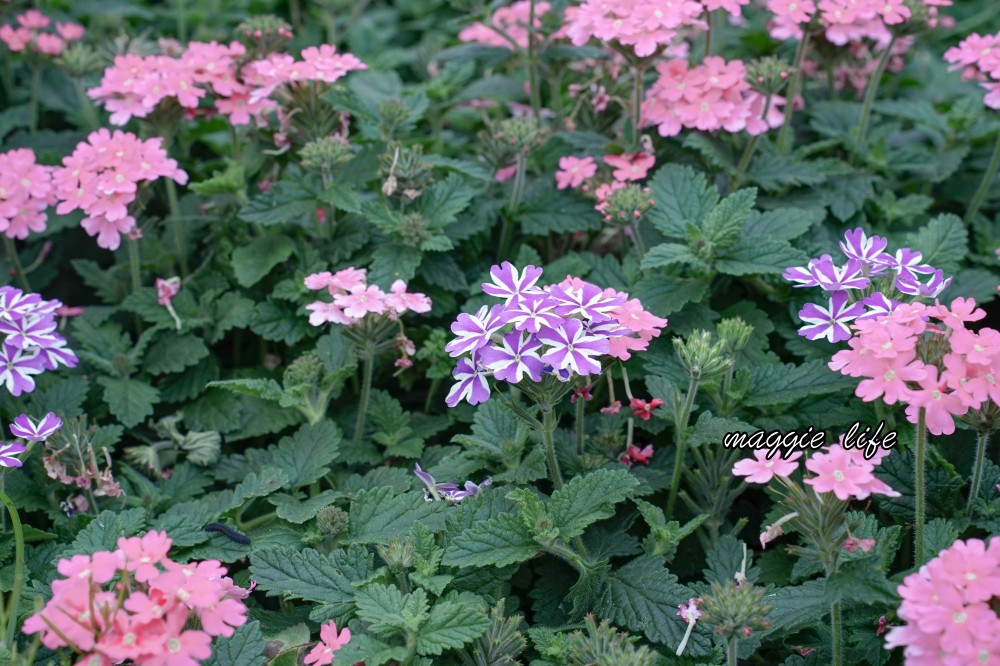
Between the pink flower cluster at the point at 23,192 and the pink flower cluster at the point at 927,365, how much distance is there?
2375 mm

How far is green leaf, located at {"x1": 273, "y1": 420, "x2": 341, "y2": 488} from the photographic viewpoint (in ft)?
8.55

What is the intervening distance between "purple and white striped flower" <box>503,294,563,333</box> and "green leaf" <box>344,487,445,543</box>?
1.83 feet

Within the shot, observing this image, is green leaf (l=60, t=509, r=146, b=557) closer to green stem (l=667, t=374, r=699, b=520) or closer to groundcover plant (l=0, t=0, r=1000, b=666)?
groundcover plant (l=0, t=0, r=1000, b=666)

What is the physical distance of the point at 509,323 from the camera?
7.25 feet

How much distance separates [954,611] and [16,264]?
113 inches

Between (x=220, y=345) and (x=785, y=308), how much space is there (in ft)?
6.11

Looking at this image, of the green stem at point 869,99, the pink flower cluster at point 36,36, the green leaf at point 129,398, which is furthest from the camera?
the pink flower cluster at point 36,36

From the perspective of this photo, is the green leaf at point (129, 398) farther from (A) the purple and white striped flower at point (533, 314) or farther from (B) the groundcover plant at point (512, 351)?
(A) the purple and white striped flower at point (533, 314)

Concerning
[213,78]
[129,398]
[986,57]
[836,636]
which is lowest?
[129,398]

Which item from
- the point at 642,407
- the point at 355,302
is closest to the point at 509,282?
the point at 355,302

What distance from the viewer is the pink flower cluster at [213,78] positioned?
3.14 metres

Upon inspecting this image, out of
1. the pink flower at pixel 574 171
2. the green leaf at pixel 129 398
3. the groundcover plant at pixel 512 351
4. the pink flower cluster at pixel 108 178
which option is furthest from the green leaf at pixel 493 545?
the pink flower cluster at pixel 108 178

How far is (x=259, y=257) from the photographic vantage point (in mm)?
3193

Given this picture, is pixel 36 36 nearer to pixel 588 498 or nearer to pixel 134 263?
pixel 134 263
